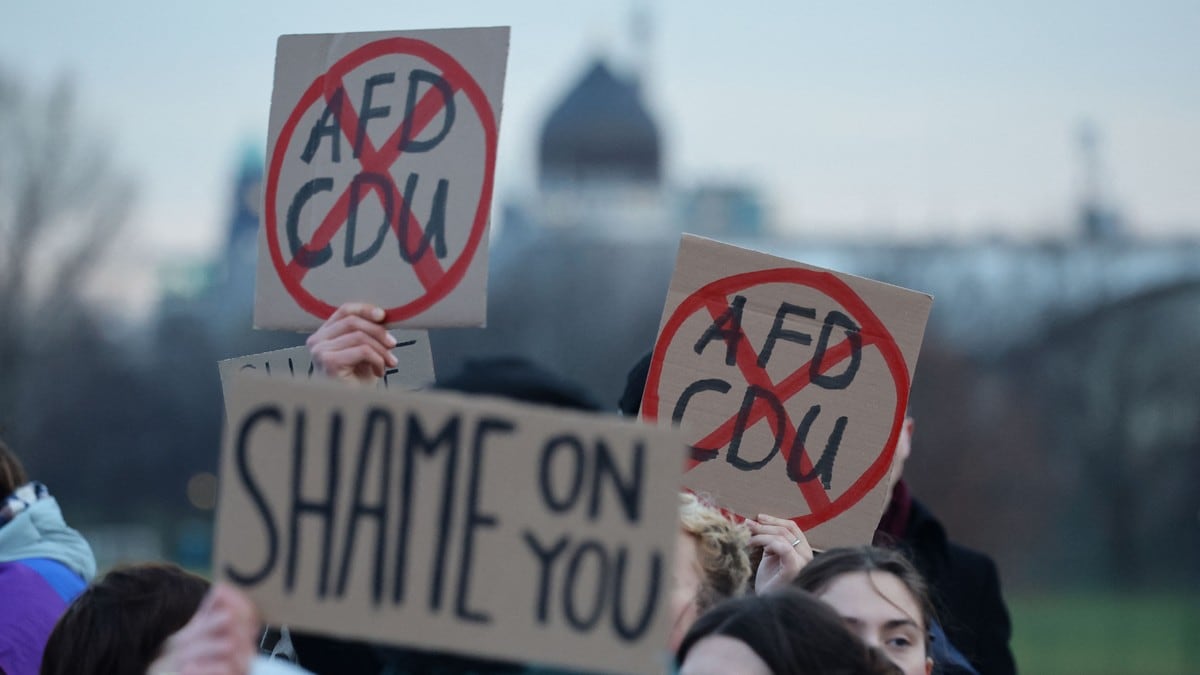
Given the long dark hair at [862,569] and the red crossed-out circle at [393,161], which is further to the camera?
the long dark hair at [862,569]

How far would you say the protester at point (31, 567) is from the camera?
466cm

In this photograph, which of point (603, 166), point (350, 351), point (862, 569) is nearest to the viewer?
point (350, 351)

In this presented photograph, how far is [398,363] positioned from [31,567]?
3.52 feet

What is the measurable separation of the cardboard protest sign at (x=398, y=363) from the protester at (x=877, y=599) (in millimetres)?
1049

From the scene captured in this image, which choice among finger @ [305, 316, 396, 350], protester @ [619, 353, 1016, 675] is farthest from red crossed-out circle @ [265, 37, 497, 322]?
protester @ [619, 353, 1016, 675]

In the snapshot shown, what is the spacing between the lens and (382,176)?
400 cm

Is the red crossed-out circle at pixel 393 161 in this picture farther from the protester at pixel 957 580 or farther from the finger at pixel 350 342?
the protester at pixel 957 580

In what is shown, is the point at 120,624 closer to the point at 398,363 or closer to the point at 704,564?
the point at 398,363

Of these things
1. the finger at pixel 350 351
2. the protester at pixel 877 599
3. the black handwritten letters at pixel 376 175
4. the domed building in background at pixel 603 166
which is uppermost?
the black handwritten letters at pixel 376 175

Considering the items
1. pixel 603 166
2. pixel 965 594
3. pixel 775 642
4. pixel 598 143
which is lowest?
pixel 603 166

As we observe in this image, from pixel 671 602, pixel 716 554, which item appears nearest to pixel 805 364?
pixel 716 554

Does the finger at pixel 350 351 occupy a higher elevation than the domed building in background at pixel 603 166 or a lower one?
higher

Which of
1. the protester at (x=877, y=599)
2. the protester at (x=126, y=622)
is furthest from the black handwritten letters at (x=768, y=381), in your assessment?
the protester at (x=126, y=622)

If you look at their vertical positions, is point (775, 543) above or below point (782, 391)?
below
